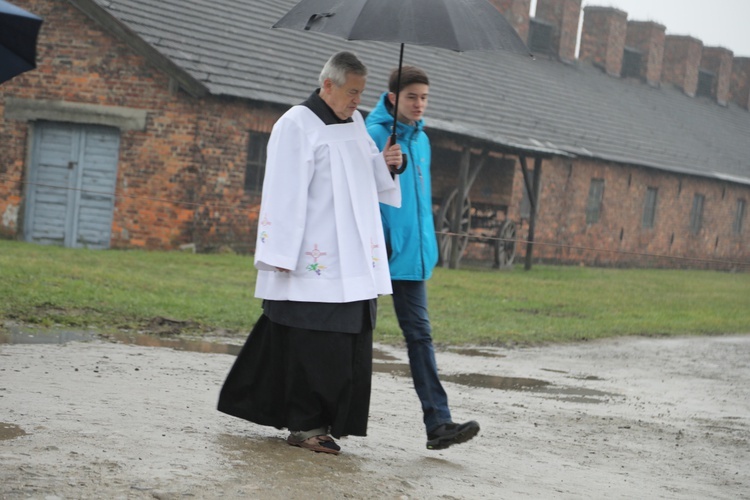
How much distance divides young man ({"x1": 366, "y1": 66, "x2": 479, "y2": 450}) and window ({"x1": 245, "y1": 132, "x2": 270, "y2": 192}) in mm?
14210

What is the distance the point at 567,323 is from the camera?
14016 mm

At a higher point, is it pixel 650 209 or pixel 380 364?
pixel 650 209

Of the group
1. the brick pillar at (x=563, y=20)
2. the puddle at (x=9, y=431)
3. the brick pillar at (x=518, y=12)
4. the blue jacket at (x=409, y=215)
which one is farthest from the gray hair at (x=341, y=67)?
the brick pillar at (x=563, y=20)

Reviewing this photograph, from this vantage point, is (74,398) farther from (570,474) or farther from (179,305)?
(179,305)

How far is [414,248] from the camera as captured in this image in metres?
5.85

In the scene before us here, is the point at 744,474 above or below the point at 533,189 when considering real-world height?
below

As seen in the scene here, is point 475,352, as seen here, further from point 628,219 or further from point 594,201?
point 628,219

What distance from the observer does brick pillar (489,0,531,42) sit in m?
35.6

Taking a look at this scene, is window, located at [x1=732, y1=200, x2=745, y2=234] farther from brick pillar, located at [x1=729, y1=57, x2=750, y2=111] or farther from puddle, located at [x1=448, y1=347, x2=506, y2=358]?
puddle, located at [x1=448, y1=347, x2=506, y2=358]

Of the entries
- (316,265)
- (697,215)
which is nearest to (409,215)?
(316,265)

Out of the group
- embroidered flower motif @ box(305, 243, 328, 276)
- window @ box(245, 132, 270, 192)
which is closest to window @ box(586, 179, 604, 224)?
window @ box(245, 132, 270, 192)

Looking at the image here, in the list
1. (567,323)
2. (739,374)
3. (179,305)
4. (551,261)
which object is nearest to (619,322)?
(567,323)

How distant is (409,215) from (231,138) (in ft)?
46.2

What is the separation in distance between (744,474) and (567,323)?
25.6ft
